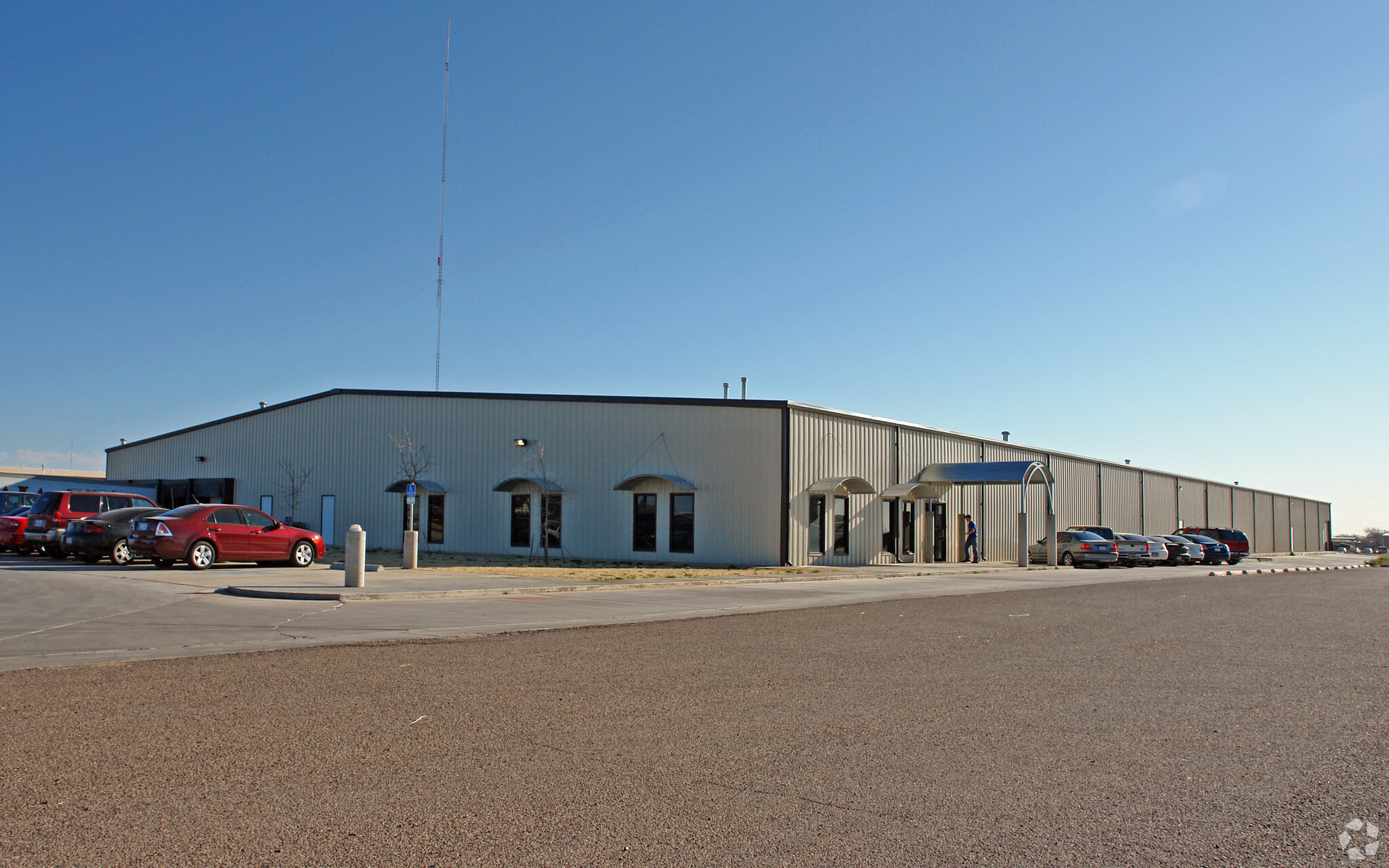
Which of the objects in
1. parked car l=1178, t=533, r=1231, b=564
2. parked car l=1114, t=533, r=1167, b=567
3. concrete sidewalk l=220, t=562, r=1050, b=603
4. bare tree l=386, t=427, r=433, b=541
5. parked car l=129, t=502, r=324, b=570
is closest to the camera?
concrete sidewalk l=220, t=562, r=1050, b=603

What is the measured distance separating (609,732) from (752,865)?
2.40 m

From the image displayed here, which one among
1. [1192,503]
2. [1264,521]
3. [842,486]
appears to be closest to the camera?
[842,486]

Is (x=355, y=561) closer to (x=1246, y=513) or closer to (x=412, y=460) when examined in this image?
(x=412, y=460)

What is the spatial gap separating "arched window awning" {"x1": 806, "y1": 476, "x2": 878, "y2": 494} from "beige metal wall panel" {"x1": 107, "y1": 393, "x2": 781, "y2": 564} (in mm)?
1692

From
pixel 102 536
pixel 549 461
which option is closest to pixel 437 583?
pixel 102 536

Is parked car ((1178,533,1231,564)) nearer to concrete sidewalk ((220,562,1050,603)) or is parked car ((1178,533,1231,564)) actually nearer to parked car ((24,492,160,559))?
concrete sidewalk ((220,562,1050,603))

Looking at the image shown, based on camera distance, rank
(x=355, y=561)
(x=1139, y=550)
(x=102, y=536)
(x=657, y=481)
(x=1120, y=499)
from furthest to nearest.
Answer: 1. (x=1120, y=499)
2. (x=1139, y=550)
3. (x=657, y=481)
4. (x=102, y=536)
5. (x=355, y=561)

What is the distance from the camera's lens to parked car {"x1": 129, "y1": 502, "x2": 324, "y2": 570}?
21.3 m

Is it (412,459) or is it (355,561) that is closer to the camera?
(355,561)

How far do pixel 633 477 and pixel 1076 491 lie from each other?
2827 cm

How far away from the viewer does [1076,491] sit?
48.9 m

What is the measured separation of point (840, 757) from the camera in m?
5.70

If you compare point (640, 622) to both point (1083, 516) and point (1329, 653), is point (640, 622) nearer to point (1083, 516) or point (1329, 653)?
point (1329, 653)

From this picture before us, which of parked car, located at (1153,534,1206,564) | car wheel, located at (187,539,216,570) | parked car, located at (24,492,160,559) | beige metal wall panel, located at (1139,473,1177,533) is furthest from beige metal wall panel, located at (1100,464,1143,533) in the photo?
parked car, located at (24,492,160,559)
